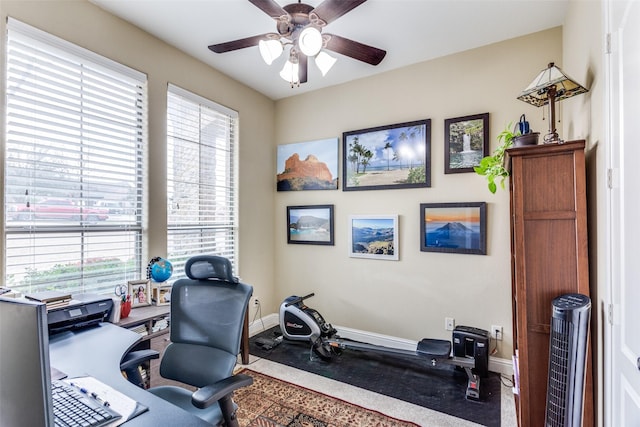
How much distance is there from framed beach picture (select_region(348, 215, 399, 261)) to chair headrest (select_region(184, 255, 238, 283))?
1.99 m

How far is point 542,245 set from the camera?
5.58 ft

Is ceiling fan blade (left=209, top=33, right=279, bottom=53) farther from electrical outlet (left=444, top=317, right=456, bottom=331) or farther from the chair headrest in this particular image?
electrical outlet (left=444, top=317, right=456, bottom=331)

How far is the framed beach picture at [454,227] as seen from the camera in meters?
2.89

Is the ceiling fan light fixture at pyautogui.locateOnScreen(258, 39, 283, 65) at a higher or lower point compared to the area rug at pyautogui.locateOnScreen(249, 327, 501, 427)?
higher

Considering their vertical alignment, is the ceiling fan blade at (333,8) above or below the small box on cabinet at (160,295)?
above

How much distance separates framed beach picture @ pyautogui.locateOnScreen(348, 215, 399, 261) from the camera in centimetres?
332

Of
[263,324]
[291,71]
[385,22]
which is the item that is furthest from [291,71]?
[263,324]

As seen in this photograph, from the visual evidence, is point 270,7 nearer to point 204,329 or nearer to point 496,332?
point 204,329

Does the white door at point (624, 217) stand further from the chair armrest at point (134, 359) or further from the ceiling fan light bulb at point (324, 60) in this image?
the chair armrest at point (134, 359)

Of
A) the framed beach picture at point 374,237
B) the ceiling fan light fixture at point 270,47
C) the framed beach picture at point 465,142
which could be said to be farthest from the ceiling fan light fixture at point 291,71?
the framed beach picture at point 374,237

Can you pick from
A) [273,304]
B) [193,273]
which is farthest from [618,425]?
[273,304]

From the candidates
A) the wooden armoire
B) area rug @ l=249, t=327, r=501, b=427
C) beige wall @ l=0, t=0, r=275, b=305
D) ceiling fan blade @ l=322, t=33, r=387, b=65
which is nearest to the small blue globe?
beige wall @ l=0, t=0, r=275, b=305

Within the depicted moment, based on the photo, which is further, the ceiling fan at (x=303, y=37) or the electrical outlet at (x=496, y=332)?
the electrical outlet at (x=496, y=332)

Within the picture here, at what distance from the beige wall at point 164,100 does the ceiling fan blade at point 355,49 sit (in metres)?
1.67
